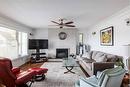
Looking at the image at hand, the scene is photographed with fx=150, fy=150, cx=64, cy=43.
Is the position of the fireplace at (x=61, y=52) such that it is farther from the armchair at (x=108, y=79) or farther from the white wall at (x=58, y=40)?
the armchair at (x=108, y=79)

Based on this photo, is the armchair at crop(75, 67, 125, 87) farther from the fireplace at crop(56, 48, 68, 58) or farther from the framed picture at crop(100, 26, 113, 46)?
the fireplace at crop(56, 48, 68, 58)

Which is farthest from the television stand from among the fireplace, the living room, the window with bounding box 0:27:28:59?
the window with bounding box 0:27:28:59

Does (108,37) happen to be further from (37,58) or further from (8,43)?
(37,58)

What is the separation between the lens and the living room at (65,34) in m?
4.18

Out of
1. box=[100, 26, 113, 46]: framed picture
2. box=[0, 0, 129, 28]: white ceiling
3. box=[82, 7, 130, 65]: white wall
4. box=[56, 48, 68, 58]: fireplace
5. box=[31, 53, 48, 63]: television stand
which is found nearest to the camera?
box=[0, 0, 129, 28]: white ceiling

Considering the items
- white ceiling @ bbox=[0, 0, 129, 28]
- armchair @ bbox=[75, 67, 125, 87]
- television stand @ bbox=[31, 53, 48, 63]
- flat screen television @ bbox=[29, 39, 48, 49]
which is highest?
white ceiling @ bbox=[0, 0, 129, 28]

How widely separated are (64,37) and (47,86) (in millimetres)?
6681

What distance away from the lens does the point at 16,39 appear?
7.48m

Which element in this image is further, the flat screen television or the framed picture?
the flat screen television

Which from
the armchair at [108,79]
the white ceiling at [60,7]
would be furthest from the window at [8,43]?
the armchair at [108,79]

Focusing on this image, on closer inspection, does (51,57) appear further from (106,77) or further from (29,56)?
(106,77)

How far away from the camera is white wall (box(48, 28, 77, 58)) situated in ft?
35.2

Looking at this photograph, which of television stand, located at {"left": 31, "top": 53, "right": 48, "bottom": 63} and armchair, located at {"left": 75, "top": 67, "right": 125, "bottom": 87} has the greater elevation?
armchair, located at {"left": 75, "top": 67, "right": 125, "bottom": 87}

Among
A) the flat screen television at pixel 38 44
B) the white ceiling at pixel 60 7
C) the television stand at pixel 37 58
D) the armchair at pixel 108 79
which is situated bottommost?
the television stand at pixel 37 58
